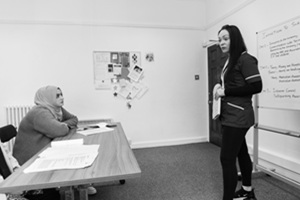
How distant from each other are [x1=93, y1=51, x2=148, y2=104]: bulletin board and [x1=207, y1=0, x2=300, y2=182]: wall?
5.82 feet

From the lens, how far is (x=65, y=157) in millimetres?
1088

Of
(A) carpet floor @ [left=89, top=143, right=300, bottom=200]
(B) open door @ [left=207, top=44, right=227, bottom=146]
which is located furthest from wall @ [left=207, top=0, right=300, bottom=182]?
(B) open door @ [left=207, top=44, right=227, bottom=146]

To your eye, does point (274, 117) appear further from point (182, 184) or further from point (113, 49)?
point (113, 49)

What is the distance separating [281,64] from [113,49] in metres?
A: 2.49

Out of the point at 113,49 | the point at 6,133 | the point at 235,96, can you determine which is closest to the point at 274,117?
the point at 235,96

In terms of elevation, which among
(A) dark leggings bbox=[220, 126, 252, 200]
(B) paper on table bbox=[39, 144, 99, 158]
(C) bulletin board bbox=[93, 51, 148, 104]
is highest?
(C) bulletin board bbox=[93, 51, 148, 104]

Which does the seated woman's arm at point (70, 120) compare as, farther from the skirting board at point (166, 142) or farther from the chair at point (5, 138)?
the skirting board at point (166, 142)

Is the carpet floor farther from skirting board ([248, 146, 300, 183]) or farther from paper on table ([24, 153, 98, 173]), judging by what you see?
paper on table ([24, 153, 98, 173])

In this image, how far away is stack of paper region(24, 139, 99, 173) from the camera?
0.95 m

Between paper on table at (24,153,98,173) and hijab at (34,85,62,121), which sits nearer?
paper on table at (24,153,98,173)

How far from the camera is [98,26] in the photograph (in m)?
3.44

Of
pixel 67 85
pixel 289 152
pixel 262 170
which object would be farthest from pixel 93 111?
pixel 289 152

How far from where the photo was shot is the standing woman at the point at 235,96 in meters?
1.45

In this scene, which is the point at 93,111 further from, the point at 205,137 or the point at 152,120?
the point at 205,137
